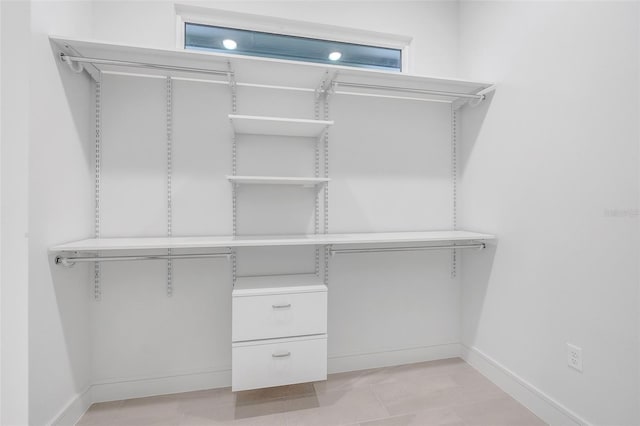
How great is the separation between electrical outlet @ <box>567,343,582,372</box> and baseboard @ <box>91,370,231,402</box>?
1.88 metres

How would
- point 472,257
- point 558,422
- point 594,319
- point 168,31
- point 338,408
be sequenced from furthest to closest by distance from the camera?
point 472,257 < point 168,31 < point 338,408 < point 558,422 < point 594,319

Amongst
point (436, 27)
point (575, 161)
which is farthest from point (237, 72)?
point (575, 161)

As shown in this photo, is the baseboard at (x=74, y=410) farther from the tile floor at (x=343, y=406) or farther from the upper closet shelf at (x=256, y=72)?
the upper closet shelf at (x=256, y=72)

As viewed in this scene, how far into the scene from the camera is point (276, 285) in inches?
66.2

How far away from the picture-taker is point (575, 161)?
1434 millimetres

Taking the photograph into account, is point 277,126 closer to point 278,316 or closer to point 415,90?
point 415,90

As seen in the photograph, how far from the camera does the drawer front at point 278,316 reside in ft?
5.08

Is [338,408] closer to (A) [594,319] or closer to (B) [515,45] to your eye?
(A) [594,319]

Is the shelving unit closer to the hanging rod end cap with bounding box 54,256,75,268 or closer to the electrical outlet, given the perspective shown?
the hanging rod end cap with bounding box 54,256,75,268

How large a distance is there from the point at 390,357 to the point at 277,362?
3.12 ft

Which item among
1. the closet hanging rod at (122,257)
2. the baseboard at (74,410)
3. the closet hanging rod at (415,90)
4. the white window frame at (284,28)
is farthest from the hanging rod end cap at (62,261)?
the closet hanging rod at (415,90)

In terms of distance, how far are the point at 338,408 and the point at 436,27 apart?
264 cm

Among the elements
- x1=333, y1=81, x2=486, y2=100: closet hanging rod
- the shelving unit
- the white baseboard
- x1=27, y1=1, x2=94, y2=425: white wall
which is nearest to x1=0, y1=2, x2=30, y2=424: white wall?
x1=27, y1=1, x2=94, y2=425: white wall

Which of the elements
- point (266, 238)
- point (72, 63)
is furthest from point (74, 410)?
point (72, 63)
